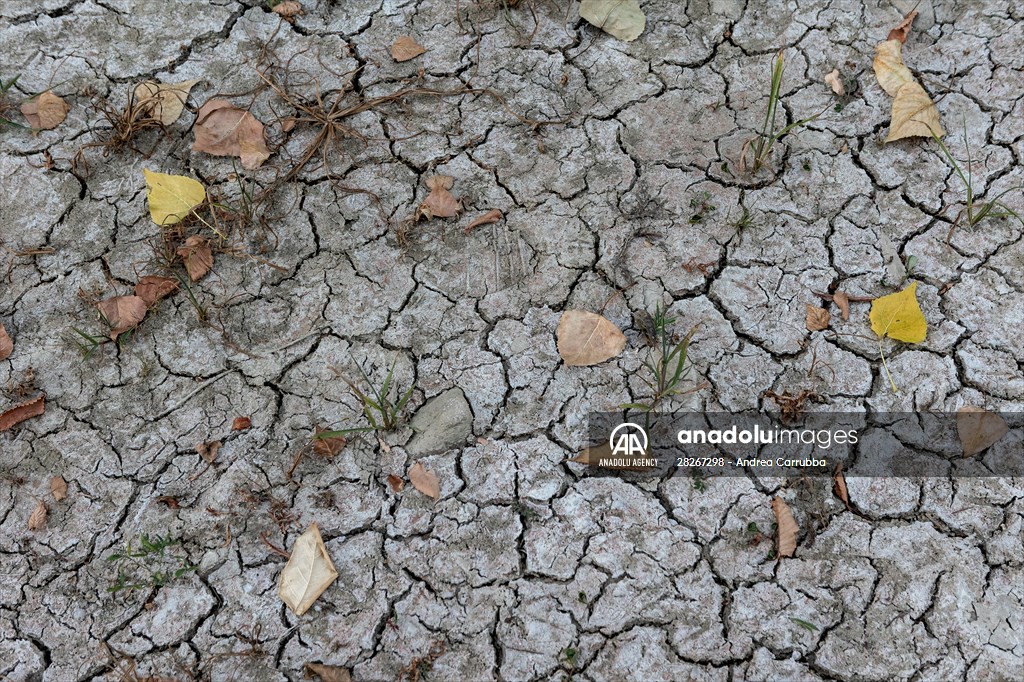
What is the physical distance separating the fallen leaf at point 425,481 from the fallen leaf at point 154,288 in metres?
0.99

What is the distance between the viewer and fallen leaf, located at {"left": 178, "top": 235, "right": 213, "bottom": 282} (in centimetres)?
241

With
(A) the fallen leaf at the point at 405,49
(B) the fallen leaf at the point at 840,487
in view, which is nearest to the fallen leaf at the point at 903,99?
(B) the fallen leaf at the point at 840,487

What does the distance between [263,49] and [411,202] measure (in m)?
0.90

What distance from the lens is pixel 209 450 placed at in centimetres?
216

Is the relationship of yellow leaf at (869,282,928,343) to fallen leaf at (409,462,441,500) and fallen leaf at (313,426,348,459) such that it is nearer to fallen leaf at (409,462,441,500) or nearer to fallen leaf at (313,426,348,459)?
fallen leaf at (409,462,441,500)

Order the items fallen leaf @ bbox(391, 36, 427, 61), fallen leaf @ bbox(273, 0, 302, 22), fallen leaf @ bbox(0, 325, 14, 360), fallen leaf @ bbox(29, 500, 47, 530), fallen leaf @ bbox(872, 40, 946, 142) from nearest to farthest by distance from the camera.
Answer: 1. fallen leaf @ bbox(29, 500, 47, 530)
2. fallen leaf @ bbox(0, 325, 14, 360)
3. fallen leaf @ bbox(872, 40, 946, 142)
4. fallen leaf @ bbox(391, 36, 427, 61)
5. fallen leaf @ bbox(273, 0, 302, 22)

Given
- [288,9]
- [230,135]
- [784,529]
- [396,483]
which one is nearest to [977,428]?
[784,529]

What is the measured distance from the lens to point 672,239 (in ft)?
7.95

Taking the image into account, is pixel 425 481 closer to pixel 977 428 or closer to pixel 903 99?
pixel 977 428

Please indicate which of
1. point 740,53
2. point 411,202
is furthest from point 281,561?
point 740,53

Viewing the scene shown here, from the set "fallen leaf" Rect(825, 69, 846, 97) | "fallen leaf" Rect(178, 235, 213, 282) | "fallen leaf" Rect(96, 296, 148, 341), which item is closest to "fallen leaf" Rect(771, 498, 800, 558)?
"fallen leaf" Rect(825, 69, 846, 97)

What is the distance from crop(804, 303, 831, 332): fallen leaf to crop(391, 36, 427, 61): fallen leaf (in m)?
1.66

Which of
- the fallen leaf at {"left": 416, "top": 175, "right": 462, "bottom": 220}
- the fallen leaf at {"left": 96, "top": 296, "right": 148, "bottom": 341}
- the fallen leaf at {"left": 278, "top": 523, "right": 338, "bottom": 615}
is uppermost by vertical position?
the fallen leaf at {"left": 416, "top": 175, "right": 462, "bottom": 220}

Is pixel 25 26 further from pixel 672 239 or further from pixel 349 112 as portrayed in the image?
pixel 672 239
